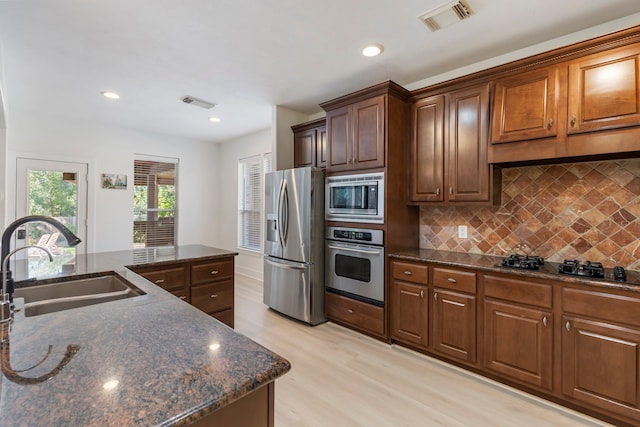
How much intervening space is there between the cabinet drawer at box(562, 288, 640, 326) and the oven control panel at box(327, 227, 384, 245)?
142cm

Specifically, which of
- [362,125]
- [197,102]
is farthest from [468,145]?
[197,102]

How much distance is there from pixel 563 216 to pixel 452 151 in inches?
39.2

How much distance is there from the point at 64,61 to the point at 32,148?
226cm

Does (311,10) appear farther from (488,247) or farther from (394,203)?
(488,247)

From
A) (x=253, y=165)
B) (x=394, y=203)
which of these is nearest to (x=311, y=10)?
(x=394, y=203)

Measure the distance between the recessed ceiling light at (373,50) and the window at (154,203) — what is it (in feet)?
14.3

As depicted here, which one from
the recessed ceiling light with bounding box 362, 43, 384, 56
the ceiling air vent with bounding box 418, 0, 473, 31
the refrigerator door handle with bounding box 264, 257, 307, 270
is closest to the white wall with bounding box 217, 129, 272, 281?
the refrigerator door handle with bounding box 264, 257, 307, 270

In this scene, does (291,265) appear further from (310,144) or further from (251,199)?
(251,199)

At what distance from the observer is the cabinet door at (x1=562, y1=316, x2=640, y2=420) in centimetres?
179

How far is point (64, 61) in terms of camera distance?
2.84 m

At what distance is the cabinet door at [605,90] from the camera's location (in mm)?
1940

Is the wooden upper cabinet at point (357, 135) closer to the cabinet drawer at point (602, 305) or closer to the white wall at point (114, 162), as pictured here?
the cabinet drawer at point (602, 305)

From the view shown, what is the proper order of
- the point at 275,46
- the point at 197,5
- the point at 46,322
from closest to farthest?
1. the point at 46,322
2. the point at 197,5
3. the point at 275,46

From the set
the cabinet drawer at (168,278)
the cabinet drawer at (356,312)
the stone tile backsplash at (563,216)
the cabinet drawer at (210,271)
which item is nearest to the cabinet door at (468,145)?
the stone tile backsplash at (563,216)
